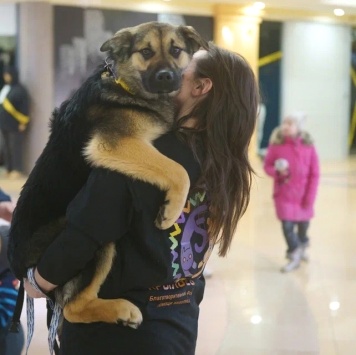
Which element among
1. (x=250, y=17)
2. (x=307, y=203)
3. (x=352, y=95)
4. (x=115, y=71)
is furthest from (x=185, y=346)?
(x=352, y=95)

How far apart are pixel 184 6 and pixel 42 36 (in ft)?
9.27

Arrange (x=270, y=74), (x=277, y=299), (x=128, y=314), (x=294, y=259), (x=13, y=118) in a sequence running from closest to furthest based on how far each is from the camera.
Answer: (x=128, y=314) → (x=277, y=299) → (x=294, y=259) → (x=13, y=118) → (x=270, y=74)

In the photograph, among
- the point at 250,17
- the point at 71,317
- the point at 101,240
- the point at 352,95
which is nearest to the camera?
the point at 101,240

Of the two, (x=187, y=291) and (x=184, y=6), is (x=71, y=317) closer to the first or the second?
(x=187, y=291)

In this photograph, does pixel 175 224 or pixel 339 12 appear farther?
pixel 339 12

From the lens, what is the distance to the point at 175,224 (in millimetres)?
1712

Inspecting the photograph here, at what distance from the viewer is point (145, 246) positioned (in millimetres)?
1642

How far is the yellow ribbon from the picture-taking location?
11109mm

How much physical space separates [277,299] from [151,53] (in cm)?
335

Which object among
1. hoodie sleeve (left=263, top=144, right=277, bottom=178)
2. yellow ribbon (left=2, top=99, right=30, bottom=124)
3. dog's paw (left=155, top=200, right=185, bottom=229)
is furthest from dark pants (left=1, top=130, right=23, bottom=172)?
Result: dog's paw (left=155, top=200, right=185, bottom=229)

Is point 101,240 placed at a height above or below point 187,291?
above

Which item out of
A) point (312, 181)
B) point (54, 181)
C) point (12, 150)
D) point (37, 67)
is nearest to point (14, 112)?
point (12, 150)

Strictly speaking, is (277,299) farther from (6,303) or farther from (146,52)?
(146,52)

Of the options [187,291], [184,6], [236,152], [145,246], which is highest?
[184,6]
